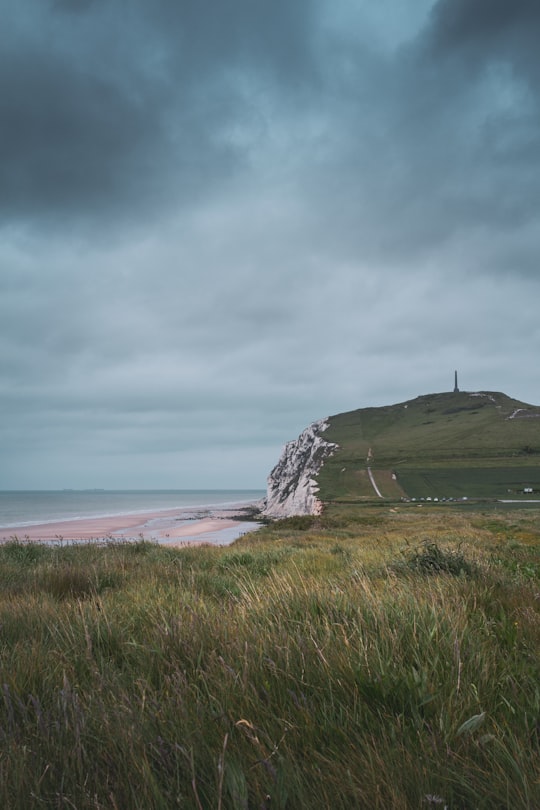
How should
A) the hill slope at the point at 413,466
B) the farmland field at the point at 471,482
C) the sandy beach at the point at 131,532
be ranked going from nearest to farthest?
1. the sandy beach at the point at 131,532
2. the farmland field at the point at 471,482
3. the hill slope at the point at 413,466

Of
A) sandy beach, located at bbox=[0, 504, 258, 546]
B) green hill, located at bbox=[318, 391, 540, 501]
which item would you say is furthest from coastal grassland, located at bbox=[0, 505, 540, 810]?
green hill, located at bbox=[318, 391, 540, 501]

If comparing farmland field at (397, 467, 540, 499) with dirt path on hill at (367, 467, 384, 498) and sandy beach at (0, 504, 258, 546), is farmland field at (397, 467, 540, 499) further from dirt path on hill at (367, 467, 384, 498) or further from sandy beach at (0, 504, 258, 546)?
sandy beach at (0, 504, 258, 546)

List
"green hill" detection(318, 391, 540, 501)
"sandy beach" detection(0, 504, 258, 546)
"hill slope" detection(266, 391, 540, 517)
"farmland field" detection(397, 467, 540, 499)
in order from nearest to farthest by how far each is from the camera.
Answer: "sandy beach" detection(0, 504, 258, 546) < "farmland field" detection(397, 467, 540, 499) < "green hill" detection(318, 391, 540, 501) < "hill slope" detection(266, 391, 540, 517)

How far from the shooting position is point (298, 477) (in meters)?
146

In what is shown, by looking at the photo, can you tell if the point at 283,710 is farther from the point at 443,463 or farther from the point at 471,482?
the point at 443,463

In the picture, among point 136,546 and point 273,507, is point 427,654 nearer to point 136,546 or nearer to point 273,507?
point 136,546

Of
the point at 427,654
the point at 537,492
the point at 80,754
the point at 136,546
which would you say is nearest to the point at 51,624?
the point at 80,754

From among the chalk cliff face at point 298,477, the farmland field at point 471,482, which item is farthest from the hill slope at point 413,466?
the farmland field at point 471,482

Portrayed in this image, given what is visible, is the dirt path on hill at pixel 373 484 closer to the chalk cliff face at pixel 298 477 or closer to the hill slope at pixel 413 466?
the hill slope at pixel 413 466

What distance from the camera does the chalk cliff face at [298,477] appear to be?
4555 inches

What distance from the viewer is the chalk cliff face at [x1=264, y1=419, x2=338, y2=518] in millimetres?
115688

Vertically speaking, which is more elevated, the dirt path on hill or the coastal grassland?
the coastal grassland

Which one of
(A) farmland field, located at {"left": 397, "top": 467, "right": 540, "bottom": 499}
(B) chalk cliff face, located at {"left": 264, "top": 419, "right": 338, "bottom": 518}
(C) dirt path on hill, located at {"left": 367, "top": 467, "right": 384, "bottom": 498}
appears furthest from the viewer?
(B) chalk cliff face, located at {"left": 264, "top": 419, "right": 338, "bottom": 518}

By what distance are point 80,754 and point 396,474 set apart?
A: 13570cm
